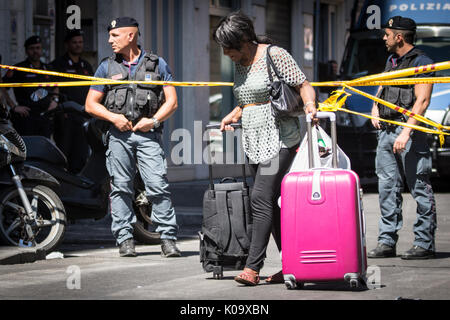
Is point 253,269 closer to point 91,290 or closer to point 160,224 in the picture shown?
point 91,290

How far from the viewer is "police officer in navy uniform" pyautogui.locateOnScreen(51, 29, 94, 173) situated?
1213 centimetres

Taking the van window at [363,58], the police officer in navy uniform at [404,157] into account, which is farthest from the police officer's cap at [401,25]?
the van window at [363,58]

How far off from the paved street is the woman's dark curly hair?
1576mm

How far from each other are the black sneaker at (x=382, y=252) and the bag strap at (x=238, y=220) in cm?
159

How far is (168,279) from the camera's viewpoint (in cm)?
719

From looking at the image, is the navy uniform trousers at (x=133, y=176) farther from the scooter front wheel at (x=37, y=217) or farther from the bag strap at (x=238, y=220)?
the bag strap at (x=238, y=220)

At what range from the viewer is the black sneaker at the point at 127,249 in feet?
28.1

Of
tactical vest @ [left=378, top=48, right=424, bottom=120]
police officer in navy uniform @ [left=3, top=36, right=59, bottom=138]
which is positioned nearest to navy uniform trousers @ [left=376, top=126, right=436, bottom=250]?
tactical vest @ [left=378, top=48, right=424, bottom=120]

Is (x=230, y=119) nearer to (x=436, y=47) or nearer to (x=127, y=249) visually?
(x=127, y=249)

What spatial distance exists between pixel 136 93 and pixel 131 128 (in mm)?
291

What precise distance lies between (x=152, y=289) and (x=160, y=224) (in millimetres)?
2057

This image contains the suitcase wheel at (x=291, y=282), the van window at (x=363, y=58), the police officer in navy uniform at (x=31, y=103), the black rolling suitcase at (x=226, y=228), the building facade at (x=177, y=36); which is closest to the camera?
the suitcase wheel at (x=291, y=282)

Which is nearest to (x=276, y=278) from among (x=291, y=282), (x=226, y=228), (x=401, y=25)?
(x=291, y=282)
